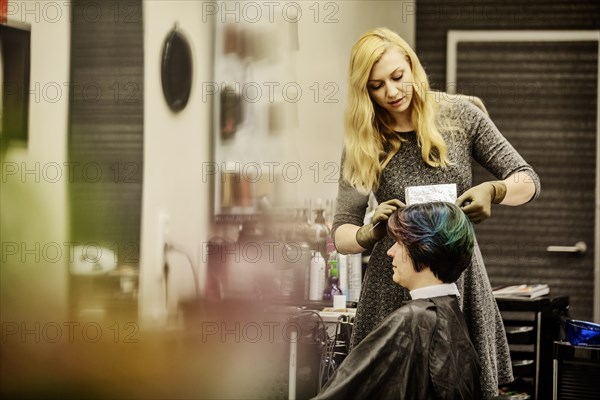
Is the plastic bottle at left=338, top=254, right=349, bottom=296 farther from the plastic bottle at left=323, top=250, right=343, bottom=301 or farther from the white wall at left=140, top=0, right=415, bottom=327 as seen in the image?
the white wall at left=140, top=0, right=415, bottom=327

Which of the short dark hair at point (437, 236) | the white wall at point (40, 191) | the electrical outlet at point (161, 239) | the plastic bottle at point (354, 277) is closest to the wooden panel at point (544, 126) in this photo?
the plastic bottle at point (354, 277)

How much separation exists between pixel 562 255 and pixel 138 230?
242 centimetres

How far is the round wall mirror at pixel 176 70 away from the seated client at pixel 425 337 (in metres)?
1.95

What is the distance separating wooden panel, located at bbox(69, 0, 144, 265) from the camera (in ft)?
11.6

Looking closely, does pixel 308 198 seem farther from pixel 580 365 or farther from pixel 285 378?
pixel 580 365

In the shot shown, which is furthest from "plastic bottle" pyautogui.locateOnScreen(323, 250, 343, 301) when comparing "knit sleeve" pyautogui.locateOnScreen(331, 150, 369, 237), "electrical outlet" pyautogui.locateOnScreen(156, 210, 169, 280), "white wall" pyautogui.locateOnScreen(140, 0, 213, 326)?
"knit sleeve" pyautogui.locateOnScreen(331, 150, 369, 237)

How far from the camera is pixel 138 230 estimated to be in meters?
3.55

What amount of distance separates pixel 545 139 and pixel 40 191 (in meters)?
2.78

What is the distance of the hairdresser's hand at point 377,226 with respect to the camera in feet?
6.68

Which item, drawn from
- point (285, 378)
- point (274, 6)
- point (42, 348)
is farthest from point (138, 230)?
point (274, 6)

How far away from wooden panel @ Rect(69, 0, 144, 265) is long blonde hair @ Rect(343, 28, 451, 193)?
160 cm

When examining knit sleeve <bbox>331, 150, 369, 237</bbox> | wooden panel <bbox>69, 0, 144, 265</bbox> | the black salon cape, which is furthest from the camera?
wooden panel <bbox>69, 0, 144, 265</bbox>

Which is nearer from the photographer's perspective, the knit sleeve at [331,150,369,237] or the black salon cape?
the black salon cape

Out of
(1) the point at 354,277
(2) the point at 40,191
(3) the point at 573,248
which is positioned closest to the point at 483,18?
(3) the point at 573,248
